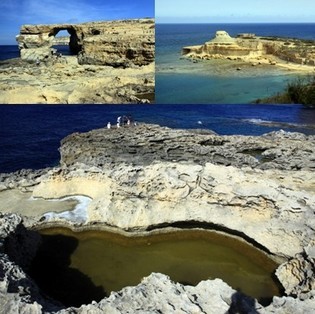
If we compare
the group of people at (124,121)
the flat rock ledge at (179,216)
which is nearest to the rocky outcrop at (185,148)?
the flat rock ledge at (179,216)

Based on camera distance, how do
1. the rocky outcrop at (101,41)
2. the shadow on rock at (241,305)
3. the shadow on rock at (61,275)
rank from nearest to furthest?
1. the shadow on rock at (241,305)
2. the shadow on rock at (61,275)
3. the rocky outcrop at (101,41)

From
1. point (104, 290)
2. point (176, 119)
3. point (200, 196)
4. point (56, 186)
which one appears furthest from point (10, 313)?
point (176, 119)

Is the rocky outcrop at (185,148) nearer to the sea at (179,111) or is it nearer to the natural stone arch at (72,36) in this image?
the sea at (179,111)

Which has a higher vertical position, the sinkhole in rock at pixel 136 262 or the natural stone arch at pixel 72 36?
the natural stone arch at pixel 72 36

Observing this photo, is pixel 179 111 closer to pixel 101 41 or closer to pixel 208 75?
pixel 208 75

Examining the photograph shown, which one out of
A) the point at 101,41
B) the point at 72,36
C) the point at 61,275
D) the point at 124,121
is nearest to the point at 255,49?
the point at 101,41

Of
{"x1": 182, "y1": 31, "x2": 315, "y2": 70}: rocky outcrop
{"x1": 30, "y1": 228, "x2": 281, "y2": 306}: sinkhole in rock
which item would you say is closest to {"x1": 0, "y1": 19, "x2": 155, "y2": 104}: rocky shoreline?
{"x1": 182, "y1": 31, "x2": 315, "y2": 70}: rocky outcrop
